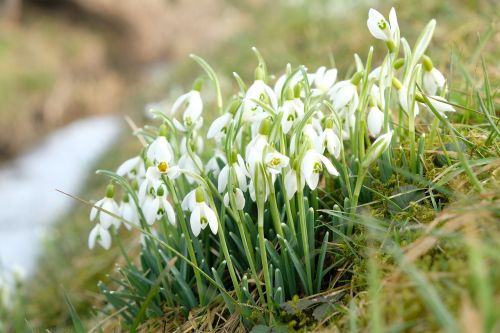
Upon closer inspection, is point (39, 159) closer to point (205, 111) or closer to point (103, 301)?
point (205, 111)

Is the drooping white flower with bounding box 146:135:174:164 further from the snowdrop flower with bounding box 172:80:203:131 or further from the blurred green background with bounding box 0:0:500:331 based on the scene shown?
the blurred green background with bounding box 0:0:500:331

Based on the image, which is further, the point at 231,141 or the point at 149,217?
the point at 149,217

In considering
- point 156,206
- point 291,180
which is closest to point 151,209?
point 156,206

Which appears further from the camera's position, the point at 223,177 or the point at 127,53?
the point at 127,53

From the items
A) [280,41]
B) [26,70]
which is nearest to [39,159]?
[26,70]

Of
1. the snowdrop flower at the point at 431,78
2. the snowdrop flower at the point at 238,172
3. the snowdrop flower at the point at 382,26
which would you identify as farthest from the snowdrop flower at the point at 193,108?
the snowdrop flower at the point at 431,78

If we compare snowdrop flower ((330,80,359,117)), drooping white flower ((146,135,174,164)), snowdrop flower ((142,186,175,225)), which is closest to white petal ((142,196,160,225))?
snowdrop flower ((142,186,175,225))

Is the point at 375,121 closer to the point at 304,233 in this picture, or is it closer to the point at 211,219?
the point at 304,233
